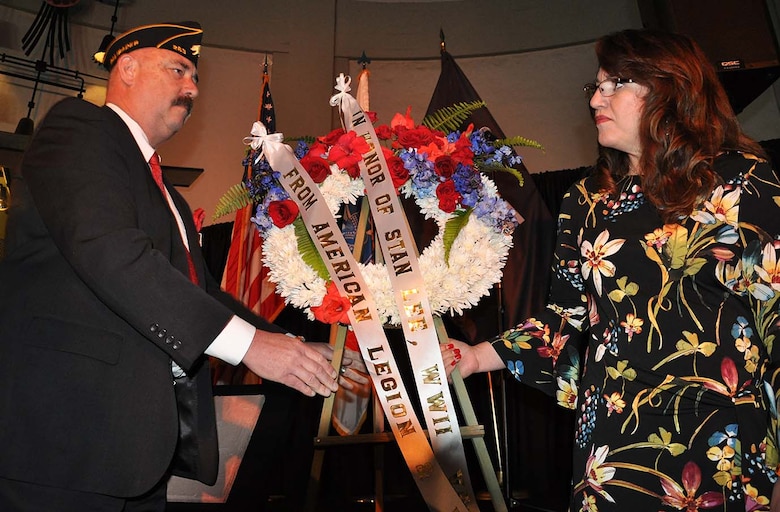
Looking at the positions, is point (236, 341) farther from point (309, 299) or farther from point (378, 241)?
point (378, 241)

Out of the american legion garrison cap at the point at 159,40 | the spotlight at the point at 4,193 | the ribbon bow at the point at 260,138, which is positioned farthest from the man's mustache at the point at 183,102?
the spotlight at the point at 4,193

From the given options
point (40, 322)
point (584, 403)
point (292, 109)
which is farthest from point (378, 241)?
point (292, 109)

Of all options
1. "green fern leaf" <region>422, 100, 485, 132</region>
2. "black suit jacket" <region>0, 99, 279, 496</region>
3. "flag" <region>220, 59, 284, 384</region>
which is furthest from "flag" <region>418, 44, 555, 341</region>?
"black suit jacket" <region>0, 99, 279, 496</region>

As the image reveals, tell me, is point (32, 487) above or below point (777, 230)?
below

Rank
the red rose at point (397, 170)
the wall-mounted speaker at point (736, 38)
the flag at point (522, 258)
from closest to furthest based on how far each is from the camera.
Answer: the red rose at point (397, 170) < the wall-mounted speaker at point (736, 38) < the flag at point (522, 258)

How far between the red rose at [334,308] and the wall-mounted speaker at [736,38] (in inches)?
103

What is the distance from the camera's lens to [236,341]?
57.7 inches

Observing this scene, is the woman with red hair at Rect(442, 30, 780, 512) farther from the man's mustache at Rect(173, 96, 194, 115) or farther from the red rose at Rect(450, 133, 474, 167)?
the man's mustache at Rect(173, 96, 194, 115)

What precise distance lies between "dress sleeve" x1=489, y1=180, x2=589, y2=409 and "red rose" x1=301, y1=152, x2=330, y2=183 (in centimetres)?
78

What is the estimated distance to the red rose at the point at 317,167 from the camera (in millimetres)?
2078

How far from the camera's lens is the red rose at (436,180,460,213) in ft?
6.51

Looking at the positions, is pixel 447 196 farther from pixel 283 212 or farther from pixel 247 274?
pixel 247 274

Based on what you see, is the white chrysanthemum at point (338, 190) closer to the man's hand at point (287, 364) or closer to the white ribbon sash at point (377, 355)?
the white ribbon sash at point (377, 355)

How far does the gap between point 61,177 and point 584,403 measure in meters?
1.22
